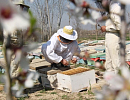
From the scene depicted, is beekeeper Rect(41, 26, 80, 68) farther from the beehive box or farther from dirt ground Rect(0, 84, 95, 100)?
dirt ground Rect(0, 84, 95, 100)

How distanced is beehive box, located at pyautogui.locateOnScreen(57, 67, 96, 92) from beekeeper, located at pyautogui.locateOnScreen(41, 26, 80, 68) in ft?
1.07

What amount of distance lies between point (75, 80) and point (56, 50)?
822 mm

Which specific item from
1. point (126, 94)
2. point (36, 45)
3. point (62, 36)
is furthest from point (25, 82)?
point (62, 36)

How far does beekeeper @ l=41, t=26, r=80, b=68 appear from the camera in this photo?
11.7ft

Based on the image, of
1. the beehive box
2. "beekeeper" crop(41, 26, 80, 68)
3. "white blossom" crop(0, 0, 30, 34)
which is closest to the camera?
"white blossom" crop(0, 0, 30, 34)

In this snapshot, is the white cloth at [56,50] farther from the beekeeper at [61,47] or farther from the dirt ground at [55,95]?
the dirt ground at [55,95]

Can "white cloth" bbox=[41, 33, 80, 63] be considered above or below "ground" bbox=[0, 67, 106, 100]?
above

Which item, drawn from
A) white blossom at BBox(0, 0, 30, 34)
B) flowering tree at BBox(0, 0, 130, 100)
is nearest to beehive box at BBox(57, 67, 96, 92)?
flowering tree at BBox(0, 0, 130, 100)

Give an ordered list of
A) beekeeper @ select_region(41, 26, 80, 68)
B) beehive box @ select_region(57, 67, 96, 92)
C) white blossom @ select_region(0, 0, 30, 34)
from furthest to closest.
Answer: beekeeper @ select_region(41, 26, 80, 68)
beehive box @ select_region(57, 67, 96, 92)
white blossom @ select_region(0, 0, 30, 34)

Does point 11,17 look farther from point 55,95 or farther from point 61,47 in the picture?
point 61,47

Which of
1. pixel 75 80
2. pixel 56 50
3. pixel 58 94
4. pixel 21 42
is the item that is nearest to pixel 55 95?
pixel 58 94

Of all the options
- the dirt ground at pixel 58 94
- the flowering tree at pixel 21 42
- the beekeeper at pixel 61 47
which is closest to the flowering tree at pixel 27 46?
the flowering tree at pixel 21 42

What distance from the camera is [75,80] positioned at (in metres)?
3.31

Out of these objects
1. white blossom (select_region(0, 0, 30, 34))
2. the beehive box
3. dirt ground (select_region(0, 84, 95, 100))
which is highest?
white blossom (select_region(0, 0, 30, 34))
